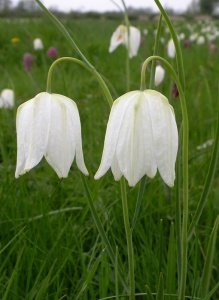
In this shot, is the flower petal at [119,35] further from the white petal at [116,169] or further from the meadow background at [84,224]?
the white petal at [116,169]

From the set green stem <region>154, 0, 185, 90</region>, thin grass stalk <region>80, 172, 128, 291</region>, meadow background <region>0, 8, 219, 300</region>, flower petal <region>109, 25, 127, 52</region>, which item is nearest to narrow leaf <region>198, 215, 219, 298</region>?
meadow background <region>0, 8, 219, 300</region>

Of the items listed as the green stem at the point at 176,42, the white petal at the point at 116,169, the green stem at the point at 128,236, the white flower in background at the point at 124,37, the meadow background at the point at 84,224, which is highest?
the white flower in background at the point at 124,37

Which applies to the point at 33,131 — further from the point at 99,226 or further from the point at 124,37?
the point at 124,37

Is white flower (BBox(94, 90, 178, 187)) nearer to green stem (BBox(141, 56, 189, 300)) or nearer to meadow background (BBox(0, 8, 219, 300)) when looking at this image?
green stem (BBox(141, 56, 189, 300))

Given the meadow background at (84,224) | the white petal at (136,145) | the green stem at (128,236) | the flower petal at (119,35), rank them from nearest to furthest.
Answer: the white petal at (136,145)
the green stem at (128,236)
the meadow background at (84,224)
the flower petal at (119,35)

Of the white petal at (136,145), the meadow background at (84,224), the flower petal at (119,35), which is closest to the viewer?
the white petal at (136,145)

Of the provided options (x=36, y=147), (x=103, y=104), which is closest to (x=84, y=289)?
(x=36, y=147)

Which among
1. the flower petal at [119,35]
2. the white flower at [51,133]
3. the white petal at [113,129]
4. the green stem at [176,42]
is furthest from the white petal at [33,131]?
the flower petal at [119,35]

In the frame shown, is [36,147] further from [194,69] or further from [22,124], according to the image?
[194,69]
